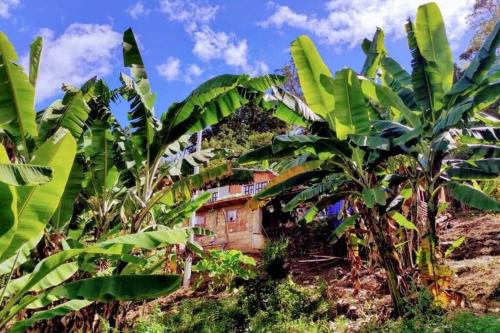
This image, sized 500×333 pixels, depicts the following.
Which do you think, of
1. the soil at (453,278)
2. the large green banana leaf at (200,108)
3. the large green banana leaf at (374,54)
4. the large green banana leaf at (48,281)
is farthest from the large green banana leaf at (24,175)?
the large green banana leaf at (374,54)

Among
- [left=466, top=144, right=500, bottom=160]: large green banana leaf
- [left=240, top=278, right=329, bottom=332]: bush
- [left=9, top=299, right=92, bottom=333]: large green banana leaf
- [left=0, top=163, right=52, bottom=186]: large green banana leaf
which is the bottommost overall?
[left=240, top=278, right=329, bottom=332]: bush

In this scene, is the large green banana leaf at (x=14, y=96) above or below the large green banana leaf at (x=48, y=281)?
above

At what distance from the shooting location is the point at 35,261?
5.87m

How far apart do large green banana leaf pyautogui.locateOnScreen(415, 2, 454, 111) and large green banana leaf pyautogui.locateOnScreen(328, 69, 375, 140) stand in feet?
4.29

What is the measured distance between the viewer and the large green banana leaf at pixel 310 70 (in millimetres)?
6895

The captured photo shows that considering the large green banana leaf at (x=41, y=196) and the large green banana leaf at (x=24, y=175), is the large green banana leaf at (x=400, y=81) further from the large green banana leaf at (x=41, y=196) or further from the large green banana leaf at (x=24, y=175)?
the large green banana leaf at (x=24, y=175)

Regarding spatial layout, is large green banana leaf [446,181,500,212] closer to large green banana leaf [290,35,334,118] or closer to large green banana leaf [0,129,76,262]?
large green banana leaf [290,35,334,118]

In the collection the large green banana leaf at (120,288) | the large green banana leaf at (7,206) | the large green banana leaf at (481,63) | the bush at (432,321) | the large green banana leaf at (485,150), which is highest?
the large green banana leaf at (481,63)

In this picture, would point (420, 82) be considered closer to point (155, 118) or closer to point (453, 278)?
point (453, 278)

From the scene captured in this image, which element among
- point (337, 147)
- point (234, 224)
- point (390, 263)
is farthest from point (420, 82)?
point (234, 224)

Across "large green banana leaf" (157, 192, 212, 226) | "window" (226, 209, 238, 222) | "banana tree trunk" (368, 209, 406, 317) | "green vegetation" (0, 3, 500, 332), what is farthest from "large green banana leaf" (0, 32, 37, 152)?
"window" (226, 209, 238, 222)

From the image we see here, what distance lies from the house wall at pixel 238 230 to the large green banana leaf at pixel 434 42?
10.4m

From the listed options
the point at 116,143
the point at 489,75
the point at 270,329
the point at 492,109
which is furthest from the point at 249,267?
the point at 492,109

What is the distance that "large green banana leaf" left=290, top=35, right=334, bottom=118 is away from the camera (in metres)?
6.89
